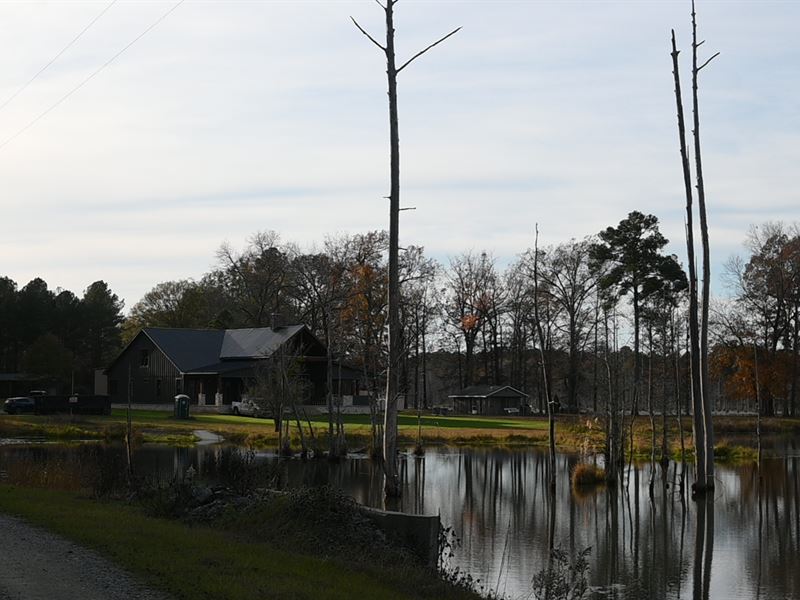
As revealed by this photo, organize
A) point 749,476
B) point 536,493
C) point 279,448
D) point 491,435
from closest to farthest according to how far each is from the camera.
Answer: point 536,493 < point 749,476 < point 279,448 < point 491,435

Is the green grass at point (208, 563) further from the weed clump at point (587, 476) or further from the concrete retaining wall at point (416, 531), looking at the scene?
the weed clump at point (587, 476)

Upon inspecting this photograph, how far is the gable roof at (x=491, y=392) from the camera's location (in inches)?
3351

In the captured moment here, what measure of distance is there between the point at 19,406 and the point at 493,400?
38.7 metres

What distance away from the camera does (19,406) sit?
200ft

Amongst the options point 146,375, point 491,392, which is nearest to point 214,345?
point 146,375

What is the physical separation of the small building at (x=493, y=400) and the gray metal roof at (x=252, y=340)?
20223mm

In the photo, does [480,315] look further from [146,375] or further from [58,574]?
[58,574]

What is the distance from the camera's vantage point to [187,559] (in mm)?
12680

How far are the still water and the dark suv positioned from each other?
18737 mm

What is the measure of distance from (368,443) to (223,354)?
2674 cm

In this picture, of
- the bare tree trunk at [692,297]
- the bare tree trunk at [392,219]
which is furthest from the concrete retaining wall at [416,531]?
the bare tree trunk at [692,297]

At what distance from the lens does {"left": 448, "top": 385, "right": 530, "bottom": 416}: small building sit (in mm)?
85312

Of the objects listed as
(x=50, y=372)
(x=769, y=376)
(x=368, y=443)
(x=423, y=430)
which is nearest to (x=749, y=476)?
(x=368, y=443)

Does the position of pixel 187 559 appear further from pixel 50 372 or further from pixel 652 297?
pixel 50 372
